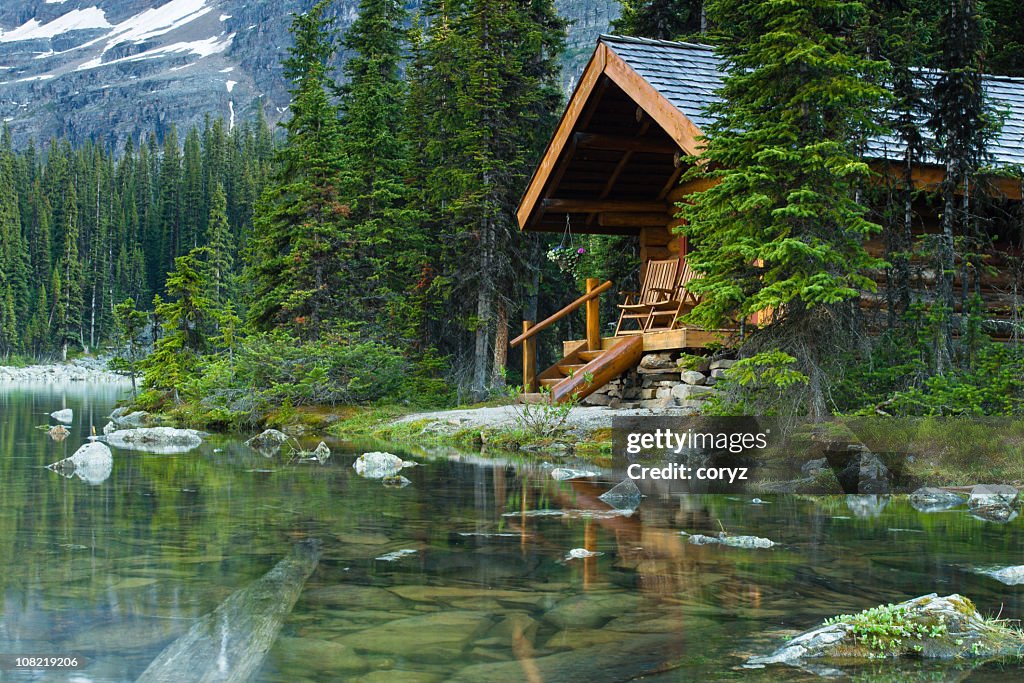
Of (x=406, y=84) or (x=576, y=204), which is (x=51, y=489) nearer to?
(x=576, y=204)

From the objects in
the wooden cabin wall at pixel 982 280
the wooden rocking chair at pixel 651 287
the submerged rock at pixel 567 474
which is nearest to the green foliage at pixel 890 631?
the submerged rock at pixel 567 474

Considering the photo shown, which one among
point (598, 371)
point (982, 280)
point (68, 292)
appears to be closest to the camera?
point (982, 280)

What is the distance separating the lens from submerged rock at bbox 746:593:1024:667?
4117 millimetres

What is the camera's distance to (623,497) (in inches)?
339

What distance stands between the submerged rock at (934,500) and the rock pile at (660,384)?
4.21 metres

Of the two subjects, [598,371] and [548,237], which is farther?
[548,237]

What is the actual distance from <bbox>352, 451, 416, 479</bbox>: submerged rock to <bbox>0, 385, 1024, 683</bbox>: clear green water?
1517 mm

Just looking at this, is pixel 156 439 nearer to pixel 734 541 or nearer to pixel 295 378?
pixel 295 378

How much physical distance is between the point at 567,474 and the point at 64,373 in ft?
227

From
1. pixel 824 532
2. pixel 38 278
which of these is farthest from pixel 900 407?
pixel 38 278

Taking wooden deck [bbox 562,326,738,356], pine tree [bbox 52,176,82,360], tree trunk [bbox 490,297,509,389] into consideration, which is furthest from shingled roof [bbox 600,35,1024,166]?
pine tree [bbox 52,176,82,360]

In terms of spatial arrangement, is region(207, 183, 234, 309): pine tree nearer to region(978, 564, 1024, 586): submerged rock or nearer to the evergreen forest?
the evergreen forest

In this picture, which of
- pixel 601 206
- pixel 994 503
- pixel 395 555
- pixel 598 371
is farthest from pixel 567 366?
pixel 395 555

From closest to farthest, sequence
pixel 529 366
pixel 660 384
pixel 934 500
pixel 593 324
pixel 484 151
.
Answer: pixel 934 500, pixel 660 384, pixel 593 324, pixel 529 366, pixel 484 151
